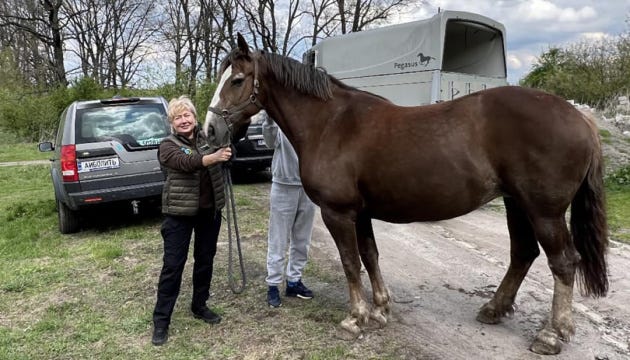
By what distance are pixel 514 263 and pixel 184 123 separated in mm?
2591

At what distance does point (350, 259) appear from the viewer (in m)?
3.03

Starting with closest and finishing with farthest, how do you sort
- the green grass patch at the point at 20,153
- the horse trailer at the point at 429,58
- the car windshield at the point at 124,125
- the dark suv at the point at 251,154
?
the car windshield at the point at 124,125 → the horse trailer at the point at 429,58 → the dark suv at the point at 251,154 → the green grass patch at the point at 20,153

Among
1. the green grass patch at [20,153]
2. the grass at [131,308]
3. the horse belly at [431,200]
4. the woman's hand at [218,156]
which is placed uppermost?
the woman's hand at [218,156]

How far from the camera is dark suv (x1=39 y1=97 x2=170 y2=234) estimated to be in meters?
5.28

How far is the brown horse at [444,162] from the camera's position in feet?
8.50

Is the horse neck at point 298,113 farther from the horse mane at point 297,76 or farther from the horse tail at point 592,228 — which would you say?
the horse tail at point 592,228

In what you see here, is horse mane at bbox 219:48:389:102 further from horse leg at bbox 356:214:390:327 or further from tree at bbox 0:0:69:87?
tree at bbox 0:0:69:87

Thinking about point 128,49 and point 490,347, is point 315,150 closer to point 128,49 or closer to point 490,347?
point 490,347

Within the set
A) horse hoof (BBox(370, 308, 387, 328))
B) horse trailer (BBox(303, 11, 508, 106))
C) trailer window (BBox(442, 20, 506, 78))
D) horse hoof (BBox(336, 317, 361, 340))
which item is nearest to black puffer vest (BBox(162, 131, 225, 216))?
horse hoof (BBox(336, 317, 361, 340))

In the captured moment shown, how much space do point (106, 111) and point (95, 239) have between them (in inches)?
67.0

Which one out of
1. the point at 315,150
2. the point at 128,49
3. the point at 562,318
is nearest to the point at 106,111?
the point at 315,150

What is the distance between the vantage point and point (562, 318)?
2.74 metres

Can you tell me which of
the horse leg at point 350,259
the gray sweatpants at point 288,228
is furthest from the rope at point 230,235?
the horse leg at point 350,259

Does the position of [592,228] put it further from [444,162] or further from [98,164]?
[98,164]
